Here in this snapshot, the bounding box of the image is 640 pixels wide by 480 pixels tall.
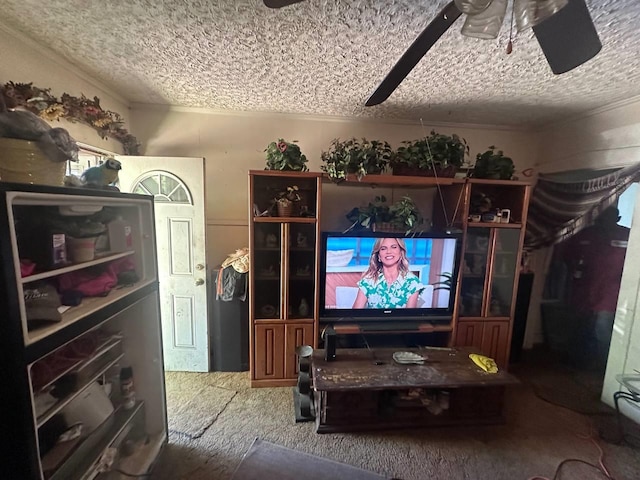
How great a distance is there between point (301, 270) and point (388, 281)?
0.74 meters

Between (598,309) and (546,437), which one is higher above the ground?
(598,309)

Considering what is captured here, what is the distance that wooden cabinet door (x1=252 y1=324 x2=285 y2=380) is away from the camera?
2.21 metres

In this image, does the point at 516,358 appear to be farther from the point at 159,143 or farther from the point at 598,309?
the point at 159,143

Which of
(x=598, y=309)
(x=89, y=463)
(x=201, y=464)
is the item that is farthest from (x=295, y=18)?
(x=598, y=309)

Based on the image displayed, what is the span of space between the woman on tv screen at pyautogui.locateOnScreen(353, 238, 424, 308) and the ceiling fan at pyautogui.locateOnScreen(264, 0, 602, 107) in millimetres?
1425

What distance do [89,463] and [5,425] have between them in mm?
622

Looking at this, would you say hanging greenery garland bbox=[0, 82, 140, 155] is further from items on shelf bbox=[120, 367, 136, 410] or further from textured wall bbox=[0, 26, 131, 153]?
items on shelf bbox=[120, 367, 136, 410]

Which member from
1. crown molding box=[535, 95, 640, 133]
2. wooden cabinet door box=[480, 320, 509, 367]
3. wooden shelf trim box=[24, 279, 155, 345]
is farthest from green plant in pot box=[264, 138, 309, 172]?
crown molding box=[535, 95, 640, 133]

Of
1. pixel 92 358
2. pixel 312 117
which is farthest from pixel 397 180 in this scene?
pixel 92 358

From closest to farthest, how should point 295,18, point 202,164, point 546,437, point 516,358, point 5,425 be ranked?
point 5,425 < point 295,18 < point 546,437 < point 202,164 < point 516,358

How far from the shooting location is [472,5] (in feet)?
2.72

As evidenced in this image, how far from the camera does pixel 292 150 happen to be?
2.08m

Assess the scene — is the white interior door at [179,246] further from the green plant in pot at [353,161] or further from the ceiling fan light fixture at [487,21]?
the ceiling fan light fixture at [487,21]

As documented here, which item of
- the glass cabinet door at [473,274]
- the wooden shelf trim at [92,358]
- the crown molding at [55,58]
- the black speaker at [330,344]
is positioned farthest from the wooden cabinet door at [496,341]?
the crown molding at [55,58]
